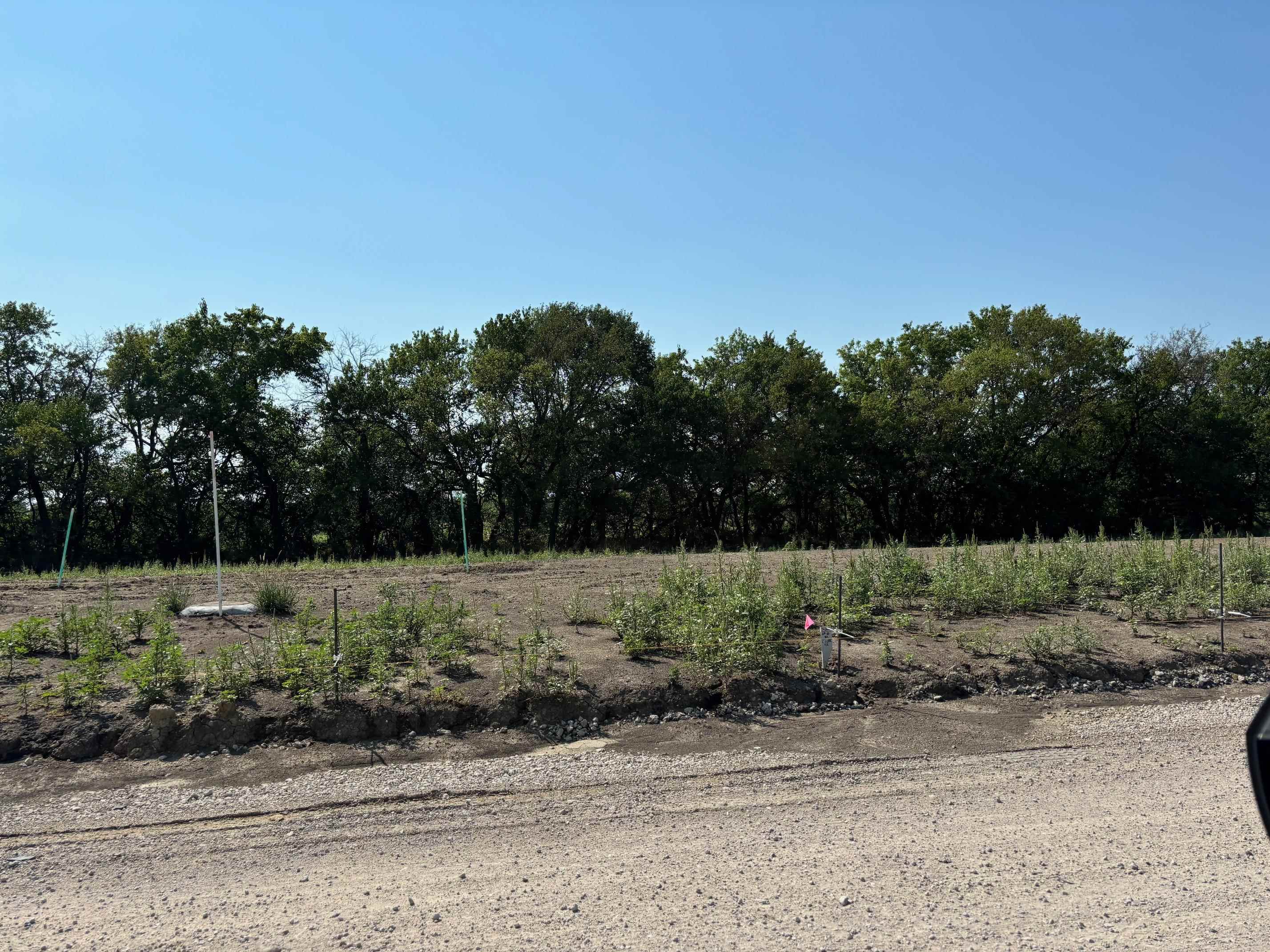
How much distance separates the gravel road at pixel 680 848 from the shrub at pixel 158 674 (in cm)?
83

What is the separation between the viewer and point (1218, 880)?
4.50 metres

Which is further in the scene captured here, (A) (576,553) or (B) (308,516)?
(B) (308,516)

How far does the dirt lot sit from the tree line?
16986mm

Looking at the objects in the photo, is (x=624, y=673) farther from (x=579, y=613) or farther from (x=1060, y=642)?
(x=1060, y=642)

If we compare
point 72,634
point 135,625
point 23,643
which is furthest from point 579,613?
point 23,643

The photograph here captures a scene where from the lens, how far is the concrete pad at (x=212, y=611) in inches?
433

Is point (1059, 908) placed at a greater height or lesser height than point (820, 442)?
lesser

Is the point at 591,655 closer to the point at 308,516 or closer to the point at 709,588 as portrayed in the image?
the point at 709,588

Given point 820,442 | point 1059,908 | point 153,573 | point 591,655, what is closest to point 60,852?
point 591,655

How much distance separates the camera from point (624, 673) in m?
8.61

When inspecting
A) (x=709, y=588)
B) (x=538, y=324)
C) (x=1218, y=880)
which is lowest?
(x=1218, y=880)

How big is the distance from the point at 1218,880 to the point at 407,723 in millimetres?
5831

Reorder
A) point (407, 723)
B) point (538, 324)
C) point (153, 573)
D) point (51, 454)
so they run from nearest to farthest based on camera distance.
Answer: point (407, 723) → point (153, 573) → point (51, 454) → point (538, 324)

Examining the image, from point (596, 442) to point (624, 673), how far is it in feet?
73.8
